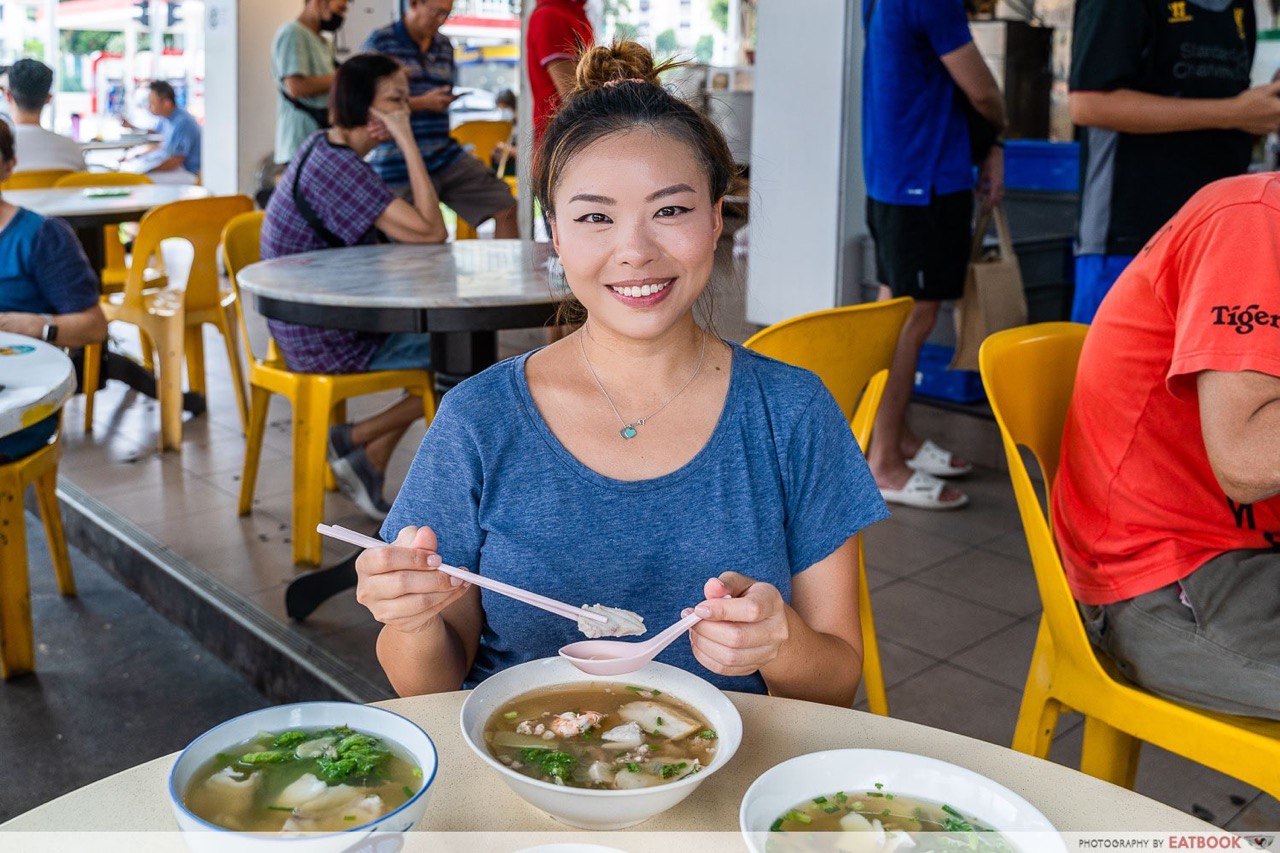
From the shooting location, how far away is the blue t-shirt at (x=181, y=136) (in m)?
9.66

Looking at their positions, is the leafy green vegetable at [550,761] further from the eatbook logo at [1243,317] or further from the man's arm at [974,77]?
the man's arm at [974,77]

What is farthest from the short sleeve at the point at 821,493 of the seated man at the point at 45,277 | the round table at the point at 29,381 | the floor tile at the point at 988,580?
the seated man at the point at 45,277

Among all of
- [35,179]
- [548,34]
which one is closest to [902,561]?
[548,34]

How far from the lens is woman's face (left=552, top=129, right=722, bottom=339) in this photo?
137 centimetres

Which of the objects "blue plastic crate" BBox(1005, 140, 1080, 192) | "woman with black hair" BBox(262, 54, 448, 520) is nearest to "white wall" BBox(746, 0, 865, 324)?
"blue plastic crate" BBox(1005, 140, 1080, 192)

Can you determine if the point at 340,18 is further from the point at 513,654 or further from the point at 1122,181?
the point at 513,654

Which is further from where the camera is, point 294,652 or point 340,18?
point 340,18

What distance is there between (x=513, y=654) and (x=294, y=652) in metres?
1.63

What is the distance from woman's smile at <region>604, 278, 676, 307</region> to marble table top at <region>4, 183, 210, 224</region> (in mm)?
3632

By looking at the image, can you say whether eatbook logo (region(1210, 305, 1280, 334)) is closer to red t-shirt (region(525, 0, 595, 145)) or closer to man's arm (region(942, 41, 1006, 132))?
man's arm (region(942, 41, 1006, 132))

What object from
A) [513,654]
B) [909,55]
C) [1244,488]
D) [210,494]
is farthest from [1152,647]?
[210,494]

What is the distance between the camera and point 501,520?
1.38 meters

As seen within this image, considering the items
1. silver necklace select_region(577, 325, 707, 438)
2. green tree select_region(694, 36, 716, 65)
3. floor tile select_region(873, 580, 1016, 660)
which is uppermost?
green tree select_region(694, 36, 716, 65)

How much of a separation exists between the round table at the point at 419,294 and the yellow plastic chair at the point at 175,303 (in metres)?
1.21
